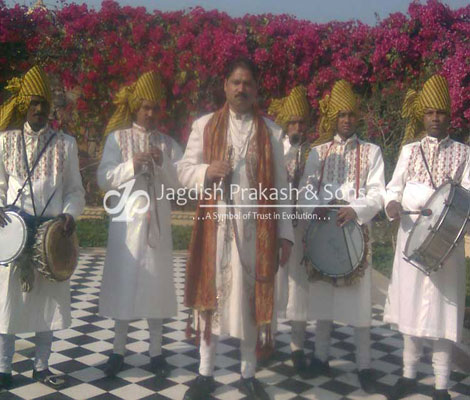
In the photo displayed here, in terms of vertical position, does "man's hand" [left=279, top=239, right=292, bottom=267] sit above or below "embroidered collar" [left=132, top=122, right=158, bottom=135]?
below

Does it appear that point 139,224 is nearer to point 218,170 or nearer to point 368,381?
point 218,170

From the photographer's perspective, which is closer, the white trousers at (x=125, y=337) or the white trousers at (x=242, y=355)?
the white trousers at (x=242, y=355)

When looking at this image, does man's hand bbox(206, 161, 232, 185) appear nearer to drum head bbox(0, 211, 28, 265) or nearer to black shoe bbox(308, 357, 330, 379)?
drum head bbox(0, 211, 28, 265)

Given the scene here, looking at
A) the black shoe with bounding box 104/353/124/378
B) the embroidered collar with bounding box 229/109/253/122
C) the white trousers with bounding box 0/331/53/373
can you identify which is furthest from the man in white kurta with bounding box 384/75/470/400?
the white trousers with bounding box 0/331/53/373

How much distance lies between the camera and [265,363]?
4.80 metres

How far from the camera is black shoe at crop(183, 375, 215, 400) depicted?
401cm

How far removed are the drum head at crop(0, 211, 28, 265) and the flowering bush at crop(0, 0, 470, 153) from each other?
652 cm

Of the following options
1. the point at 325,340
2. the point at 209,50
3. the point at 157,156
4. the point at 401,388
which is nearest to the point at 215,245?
the point at 157,156

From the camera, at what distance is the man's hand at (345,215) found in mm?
4242

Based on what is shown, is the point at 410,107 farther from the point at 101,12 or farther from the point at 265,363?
the point at 101,12

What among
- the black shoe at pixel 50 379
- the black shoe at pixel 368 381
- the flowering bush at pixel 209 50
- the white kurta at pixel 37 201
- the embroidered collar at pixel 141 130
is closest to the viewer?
the white kurta at pixel 37 201

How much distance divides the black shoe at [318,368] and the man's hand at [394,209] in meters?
1.24

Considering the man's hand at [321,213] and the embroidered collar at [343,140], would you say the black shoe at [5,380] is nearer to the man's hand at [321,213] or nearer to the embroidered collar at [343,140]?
the man's hand at [321,213]

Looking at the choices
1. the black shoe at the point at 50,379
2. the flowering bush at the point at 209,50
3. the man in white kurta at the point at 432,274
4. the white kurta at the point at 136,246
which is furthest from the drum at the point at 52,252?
the flowering bush at the point at 209,50
